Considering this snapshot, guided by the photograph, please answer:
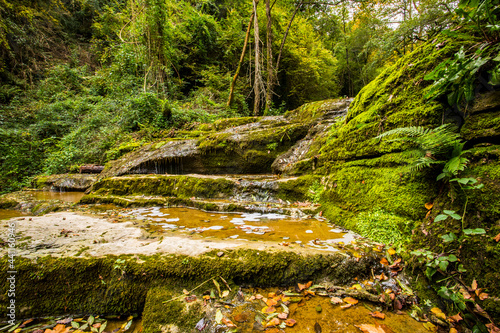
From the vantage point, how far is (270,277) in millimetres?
1569

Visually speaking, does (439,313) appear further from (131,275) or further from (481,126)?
(131,275)

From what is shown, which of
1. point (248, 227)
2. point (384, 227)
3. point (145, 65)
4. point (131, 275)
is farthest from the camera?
point (145, 65)

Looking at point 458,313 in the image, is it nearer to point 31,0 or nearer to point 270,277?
point 270,277

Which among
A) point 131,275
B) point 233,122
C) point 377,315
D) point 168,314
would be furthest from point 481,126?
point 233,122

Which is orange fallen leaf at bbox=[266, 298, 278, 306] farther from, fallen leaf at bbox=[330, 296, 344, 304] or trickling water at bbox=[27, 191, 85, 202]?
trickling water at bbox=[27, 191, 85, 202]

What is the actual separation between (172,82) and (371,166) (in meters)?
12.6

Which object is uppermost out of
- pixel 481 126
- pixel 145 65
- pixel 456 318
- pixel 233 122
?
pixel 145 65

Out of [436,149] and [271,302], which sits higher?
[436,149]

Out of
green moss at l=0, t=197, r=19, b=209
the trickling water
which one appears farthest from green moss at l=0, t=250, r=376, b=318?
the trickling water

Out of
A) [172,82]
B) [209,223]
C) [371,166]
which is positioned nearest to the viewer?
[371,166]

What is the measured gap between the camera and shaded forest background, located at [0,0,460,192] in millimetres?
8906

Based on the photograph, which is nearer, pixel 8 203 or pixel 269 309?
pixel 269 309

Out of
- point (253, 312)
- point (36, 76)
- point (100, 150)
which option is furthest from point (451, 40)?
point (36, 76)

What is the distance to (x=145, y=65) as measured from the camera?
10.8m
